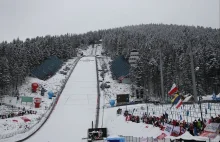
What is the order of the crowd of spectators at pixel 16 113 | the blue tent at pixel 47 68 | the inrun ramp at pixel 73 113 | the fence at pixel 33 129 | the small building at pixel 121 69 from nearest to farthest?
the fence at pixel 33 129, the inrun ramp at pixel 73 113, the crowd of spectators at pixel 16 113, the blue tent at pixel 47 68, the small building at pixel 121 69

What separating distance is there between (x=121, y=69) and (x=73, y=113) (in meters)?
34.3

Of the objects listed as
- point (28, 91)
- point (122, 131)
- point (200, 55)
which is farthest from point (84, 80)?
point (122, 131)

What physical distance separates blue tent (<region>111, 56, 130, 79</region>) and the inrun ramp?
21.5 ft

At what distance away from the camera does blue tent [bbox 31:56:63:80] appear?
72.5 m

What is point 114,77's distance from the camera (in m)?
77.3

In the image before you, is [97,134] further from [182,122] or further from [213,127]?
[213,127]

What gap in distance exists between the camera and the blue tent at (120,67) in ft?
255

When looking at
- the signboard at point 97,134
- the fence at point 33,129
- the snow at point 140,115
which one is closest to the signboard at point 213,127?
the snow at point 140,115

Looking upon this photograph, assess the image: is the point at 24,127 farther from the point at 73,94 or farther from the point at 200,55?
the point at 200,55

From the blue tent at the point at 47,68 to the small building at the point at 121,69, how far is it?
18.3 meters

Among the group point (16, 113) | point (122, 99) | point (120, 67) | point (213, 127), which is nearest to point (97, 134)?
point (213, 127)

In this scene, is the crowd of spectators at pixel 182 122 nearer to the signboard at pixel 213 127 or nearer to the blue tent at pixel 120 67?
the signboard at pixel 213 127

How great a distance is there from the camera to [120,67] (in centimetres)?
8194

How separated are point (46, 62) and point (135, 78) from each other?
2982cm
